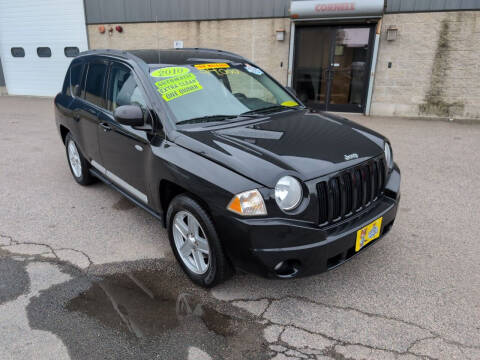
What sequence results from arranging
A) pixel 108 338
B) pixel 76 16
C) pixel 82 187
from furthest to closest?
pixel 76 16 → pixel 82 187 → pixel 108 338

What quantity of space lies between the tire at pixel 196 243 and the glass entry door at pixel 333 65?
8.89 metres

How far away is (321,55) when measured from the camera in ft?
34.8

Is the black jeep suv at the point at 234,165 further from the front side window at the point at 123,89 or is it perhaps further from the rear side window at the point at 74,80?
the rear side window at the point at 74,80

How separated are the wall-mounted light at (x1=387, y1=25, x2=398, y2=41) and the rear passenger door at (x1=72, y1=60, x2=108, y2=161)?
8.17 meters

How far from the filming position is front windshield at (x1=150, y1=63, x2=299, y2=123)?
3193 millimetres

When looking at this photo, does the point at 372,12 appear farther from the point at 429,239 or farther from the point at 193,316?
the point at 193,316

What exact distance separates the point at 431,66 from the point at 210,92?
862 cm

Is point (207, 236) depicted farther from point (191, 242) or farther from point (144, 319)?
point (144, 319)

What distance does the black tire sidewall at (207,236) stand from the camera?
2590mm

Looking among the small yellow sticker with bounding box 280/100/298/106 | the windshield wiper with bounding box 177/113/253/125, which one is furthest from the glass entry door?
the windshield wiper with bounding box 177/113/253/125

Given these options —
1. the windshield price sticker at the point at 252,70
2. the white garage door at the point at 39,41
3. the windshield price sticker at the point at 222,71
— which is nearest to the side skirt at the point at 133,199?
the windshield price sticker at the point at 222,71

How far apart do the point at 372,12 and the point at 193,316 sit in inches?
367

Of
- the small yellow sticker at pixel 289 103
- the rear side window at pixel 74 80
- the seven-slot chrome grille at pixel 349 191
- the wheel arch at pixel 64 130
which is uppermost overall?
the rear side window at pixel 74 80

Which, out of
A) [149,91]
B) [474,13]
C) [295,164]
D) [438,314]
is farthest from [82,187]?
[474,13]
